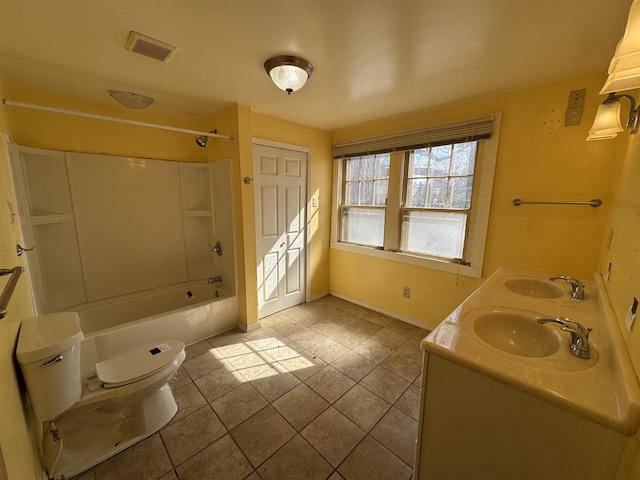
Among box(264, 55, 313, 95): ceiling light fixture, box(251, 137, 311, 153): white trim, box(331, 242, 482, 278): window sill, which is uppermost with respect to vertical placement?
box(264, 55, 313, 95): ceiling light fixture

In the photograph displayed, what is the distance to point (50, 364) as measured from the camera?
1135 mm

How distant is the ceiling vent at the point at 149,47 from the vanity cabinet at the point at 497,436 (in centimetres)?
203

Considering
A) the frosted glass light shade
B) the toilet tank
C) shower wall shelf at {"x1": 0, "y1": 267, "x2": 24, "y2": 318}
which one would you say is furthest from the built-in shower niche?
the frosted glass light shade

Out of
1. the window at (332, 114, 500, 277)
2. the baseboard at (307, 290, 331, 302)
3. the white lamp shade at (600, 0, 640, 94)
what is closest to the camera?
the white lamp shade at (600, 0, 640, 94)

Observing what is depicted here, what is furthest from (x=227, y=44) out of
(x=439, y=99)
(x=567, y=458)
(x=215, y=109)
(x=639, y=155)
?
(x=567, y=458)

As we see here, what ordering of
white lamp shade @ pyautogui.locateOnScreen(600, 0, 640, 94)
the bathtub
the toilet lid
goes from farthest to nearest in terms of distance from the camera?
the bathtub < the toilet lid < white lamp shade @ pyautogui.locateOnScreen(600, 0, 640, 94)

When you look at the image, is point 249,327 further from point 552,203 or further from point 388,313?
point 552,203

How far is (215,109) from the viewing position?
247 centimetres

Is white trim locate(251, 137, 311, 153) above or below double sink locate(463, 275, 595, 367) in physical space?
above

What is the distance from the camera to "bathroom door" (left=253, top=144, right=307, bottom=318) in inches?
107

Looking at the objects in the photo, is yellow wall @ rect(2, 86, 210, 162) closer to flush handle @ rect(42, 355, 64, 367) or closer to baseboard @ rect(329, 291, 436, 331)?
flush handle @ rect(42, 355, 64, 367)

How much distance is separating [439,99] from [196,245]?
297 centimetres

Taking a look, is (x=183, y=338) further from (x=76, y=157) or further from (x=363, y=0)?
(x=363, y=0)

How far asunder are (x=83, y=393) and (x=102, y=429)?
1.06 feet
